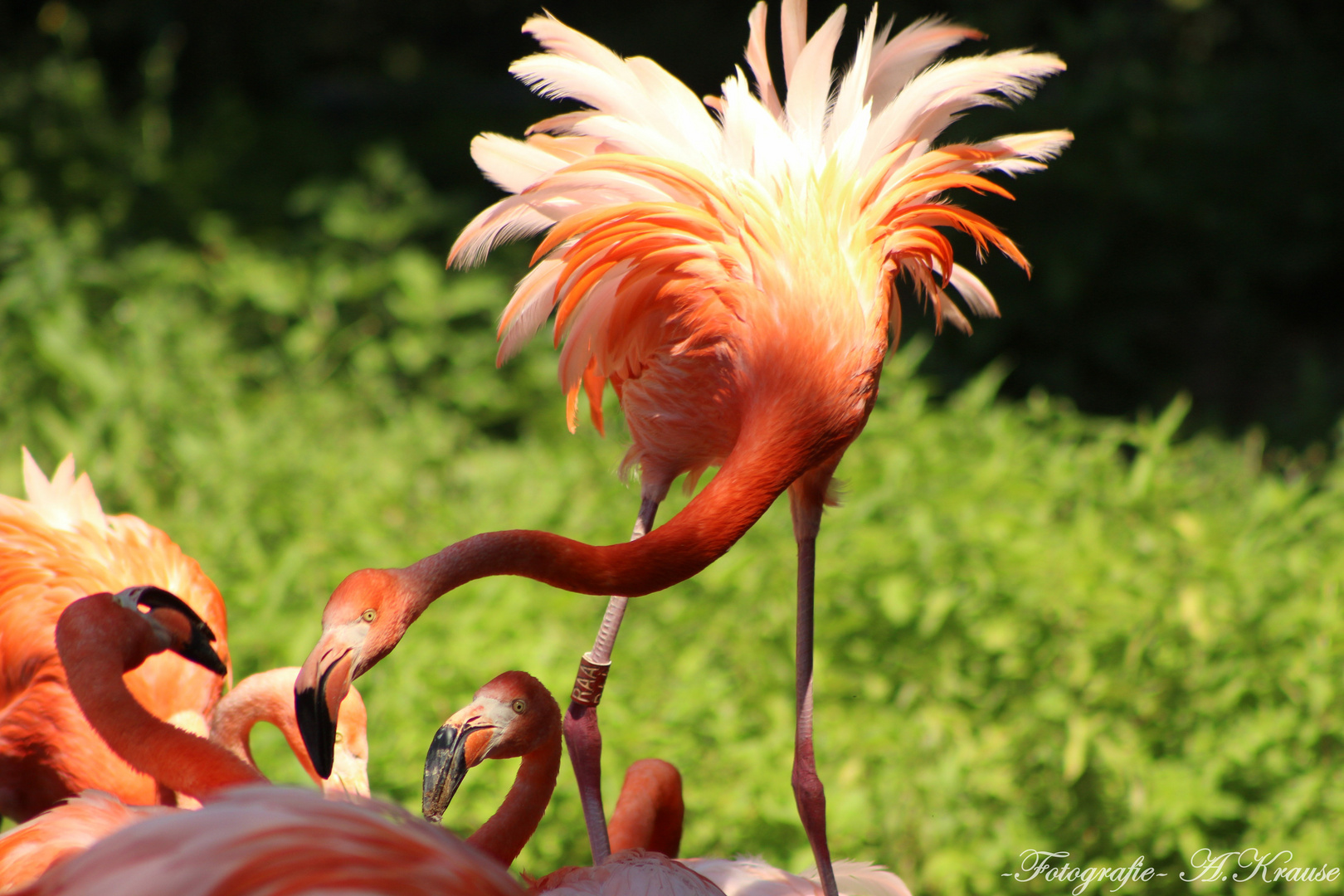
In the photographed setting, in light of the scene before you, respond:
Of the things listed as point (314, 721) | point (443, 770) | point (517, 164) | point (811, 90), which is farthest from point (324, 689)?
point (811, 90)

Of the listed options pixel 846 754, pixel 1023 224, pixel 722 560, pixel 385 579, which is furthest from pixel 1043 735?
pixel 1023 224

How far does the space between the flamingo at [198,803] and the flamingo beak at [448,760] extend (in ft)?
0.46

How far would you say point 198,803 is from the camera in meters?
2.14

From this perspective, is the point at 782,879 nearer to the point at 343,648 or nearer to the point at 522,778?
the point at 522,778

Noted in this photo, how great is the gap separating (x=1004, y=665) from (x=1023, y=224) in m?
3.72

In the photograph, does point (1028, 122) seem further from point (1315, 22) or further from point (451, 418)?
point (451, 418)

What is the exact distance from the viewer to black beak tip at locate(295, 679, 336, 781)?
149 cm

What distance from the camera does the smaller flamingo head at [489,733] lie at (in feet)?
6.18

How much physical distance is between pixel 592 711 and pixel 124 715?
82cm

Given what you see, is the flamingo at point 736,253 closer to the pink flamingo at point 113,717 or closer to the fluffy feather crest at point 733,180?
the fluffy feather crest at point 733,180

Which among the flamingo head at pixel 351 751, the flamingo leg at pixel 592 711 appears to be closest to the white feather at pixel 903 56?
the flamingo leg at pixel 592 711

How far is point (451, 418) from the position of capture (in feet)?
16.3

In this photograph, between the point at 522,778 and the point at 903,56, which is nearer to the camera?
the point at 522,778

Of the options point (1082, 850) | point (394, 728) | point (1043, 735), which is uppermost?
point (394, 728)
